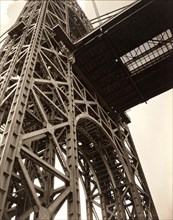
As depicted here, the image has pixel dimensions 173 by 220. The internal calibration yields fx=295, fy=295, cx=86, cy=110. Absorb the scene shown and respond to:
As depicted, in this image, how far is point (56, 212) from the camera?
8008 millimetres

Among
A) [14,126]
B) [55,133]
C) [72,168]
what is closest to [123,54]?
[55,133]

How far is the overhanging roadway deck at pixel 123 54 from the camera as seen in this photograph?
1593cm

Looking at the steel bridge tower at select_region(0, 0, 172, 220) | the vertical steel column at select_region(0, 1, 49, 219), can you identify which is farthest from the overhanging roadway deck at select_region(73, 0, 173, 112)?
the vertical steel column at select_region(0, 1, 49, 219)

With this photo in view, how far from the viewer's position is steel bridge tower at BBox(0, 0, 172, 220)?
26.8ft

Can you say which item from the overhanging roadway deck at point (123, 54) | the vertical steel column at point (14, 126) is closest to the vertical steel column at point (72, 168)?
the vertical steel column at point (14, 126)

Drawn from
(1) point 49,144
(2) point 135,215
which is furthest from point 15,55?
(2) point 135,215

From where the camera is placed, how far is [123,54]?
17391mm

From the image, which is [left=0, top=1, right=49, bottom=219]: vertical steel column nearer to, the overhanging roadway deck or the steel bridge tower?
the steel bridge tower

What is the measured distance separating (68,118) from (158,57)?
28.9 feet

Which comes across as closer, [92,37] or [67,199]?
[67,199]

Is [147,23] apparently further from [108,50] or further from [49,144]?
[49,144]

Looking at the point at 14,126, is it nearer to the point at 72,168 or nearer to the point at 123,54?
the point at 72,168

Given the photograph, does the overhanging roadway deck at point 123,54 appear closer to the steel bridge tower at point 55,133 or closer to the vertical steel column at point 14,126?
the steel bridge tower at point 55,133

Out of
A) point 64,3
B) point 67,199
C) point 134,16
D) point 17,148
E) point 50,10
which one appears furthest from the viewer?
point 64,3
